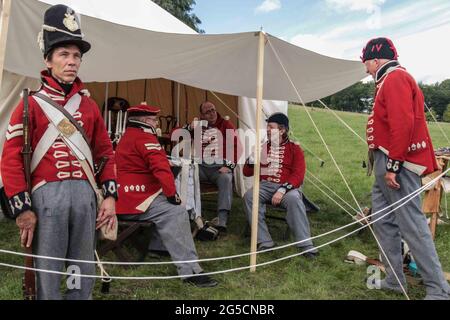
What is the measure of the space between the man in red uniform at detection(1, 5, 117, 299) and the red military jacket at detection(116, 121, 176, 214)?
128 cm

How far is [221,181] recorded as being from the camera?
16.2ft

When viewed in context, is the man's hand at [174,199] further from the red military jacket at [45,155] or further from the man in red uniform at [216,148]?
the man in red uniform at [216,148]

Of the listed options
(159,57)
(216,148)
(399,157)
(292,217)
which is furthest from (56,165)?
(216,148)

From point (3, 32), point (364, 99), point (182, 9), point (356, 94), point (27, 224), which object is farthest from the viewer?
point (356, 94)

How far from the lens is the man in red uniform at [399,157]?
8.82 feet

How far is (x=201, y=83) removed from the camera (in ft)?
16.2

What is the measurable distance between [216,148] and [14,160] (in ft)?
12.2

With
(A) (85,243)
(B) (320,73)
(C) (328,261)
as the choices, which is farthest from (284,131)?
(A) (85,243)

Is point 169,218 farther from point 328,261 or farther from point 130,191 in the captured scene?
point 328,261

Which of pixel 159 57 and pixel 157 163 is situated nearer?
pixel 157 163

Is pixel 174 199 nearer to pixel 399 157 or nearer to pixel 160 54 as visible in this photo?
pixel 160 54

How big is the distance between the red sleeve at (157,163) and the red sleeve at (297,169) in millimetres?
1406
